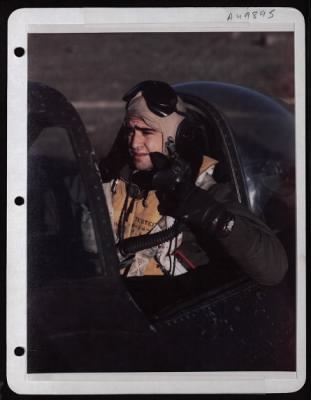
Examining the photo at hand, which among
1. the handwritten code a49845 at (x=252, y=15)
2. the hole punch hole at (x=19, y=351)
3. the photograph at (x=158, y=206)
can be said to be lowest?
the hole punch hole at (x=19, y=351)

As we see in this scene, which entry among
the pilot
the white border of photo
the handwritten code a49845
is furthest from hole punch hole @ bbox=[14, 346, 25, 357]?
the handwritten code a49845

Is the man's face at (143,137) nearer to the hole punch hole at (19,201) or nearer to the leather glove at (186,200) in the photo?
the leather glove at (186,200)

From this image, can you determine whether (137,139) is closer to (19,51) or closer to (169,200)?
(169,200)

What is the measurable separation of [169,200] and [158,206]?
0.13 feet

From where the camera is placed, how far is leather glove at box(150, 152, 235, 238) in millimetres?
1767

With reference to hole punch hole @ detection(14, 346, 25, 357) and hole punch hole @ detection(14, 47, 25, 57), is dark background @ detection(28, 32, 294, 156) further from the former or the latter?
hole punch hole @ detection(14, 346, 25, 357)

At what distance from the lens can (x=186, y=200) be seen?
1.78m

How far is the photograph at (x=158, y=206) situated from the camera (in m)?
1.77

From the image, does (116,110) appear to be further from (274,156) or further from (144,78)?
(274,156)

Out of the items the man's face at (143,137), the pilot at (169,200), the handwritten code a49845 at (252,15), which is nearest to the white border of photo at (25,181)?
the handwritten code a49845 at (252,15)

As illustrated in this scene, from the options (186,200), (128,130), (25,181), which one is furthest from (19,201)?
(186,200)
